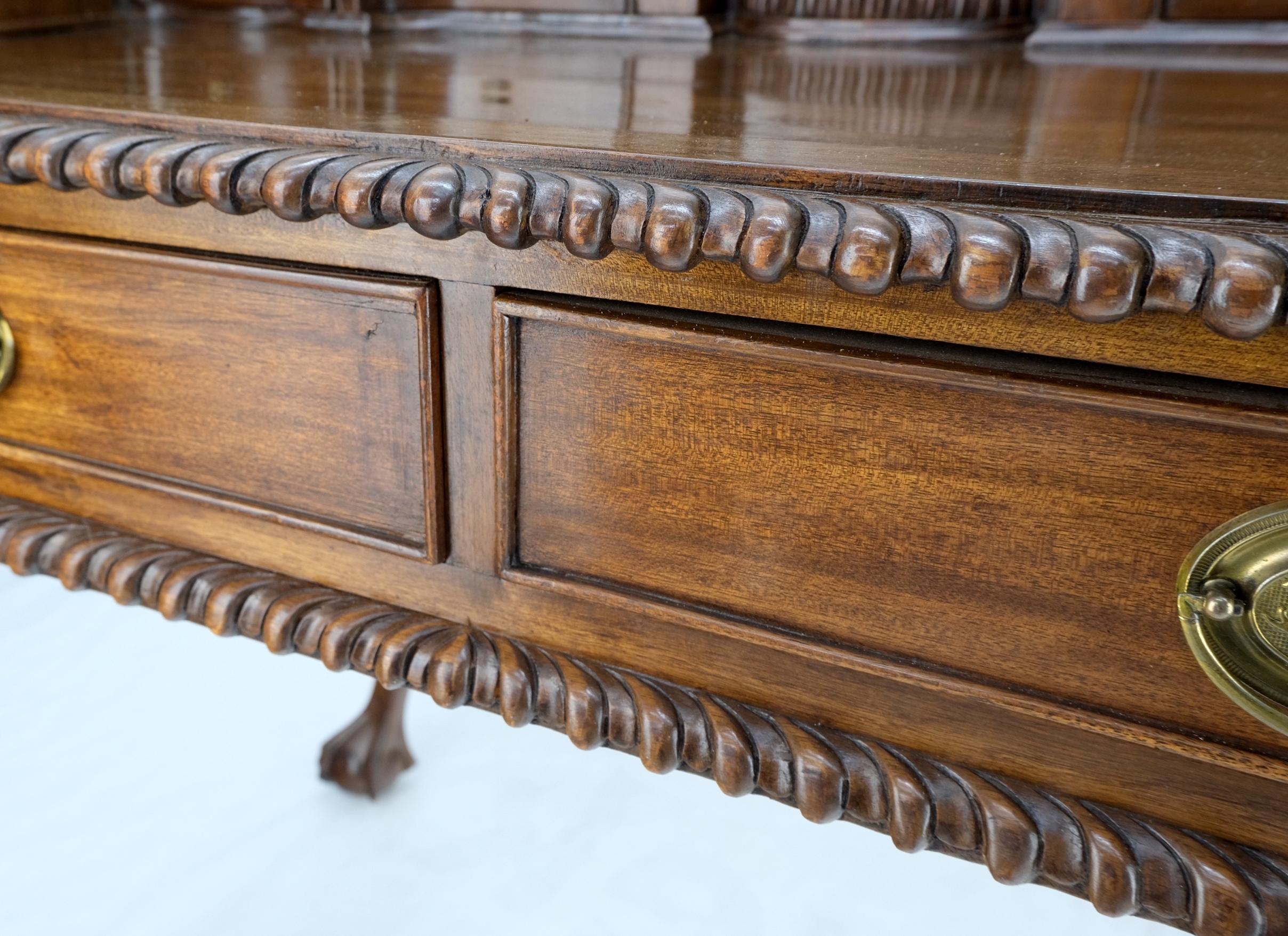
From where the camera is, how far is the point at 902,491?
0.28m

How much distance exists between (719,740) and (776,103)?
0.22m

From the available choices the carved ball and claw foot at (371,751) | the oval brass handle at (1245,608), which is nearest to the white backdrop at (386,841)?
the carved ball and claw foot at (371,751)

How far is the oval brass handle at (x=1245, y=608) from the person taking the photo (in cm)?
25

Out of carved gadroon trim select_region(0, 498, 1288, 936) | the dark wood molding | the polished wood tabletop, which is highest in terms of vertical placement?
the dark wood molding

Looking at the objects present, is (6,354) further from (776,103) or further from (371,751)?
(371,751)

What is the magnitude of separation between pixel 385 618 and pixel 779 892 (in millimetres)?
383

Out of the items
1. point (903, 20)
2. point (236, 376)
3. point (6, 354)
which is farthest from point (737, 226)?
point (903, 20)

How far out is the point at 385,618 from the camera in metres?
0.37

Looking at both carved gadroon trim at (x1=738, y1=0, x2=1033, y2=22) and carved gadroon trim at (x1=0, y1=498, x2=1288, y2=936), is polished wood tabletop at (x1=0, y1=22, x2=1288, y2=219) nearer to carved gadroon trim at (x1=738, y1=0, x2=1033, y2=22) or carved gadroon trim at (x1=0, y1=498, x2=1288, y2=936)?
carved gadroon trim at (x1=738, y1=0, x2=1033, y2=22)

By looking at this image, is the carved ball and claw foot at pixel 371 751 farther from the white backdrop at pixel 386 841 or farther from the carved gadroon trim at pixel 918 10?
the carved gadroon trim at pixel 918 10

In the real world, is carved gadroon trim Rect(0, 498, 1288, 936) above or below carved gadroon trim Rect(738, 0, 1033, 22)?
below

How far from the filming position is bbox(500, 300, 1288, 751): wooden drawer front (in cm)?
25

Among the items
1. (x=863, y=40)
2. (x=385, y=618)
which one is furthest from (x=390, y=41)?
(x=385, y=618)

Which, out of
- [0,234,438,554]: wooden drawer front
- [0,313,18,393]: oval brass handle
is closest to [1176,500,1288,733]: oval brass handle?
[0,234,438,554]: wooden drawer front
